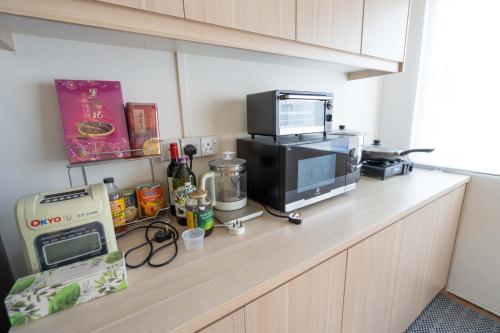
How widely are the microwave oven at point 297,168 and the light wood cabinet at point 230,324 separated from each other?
16.5 inches

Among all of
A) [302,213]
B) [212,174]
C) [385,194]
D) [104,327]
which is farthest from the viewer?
[385,194]

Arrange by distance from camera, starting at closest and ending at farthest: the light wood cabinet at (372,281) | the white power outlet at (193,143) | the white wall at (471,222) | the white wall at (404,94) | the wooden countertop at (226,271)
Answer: the wooden countertop at (226,271) → the light wood cabinet at (372,281) → the white power outlet at (193,143) → the white wall at (471,222) → the white wall at (404,94)

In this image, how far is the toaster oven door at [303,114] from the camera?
89 centimetres

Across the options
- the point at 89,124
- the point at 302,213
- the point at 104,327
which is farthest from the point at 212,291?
the point at 89,124

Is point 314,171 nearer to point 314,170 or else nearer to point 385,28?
point 314,170

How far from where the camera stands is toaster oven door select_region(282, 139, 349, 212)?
2.80 feet

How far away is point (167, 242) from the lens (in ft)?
2.40

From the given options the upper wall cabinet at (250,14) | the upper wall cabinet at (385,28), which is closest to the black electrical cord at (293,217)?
the upper wall cabinet at (250,14)

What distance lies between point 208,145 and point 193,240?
48cm

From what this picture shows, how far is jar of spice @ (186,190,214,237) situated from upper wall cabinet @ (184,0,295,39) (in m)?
0.52

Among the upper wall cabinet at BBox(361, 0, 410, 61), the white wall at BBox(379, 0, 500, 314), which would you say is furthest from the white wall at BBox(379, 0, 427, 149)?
the upper wall cabinet at BBox(361, 0, 410, 61)

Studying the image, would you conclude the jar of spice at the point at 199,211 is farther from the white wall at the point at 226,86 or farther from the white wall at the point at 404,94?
the white wall at the point at 404,94

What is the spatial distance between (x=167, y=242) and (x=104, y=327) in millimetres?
305

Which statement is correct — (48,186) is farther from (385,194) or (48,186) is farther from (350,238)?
(385,194)
